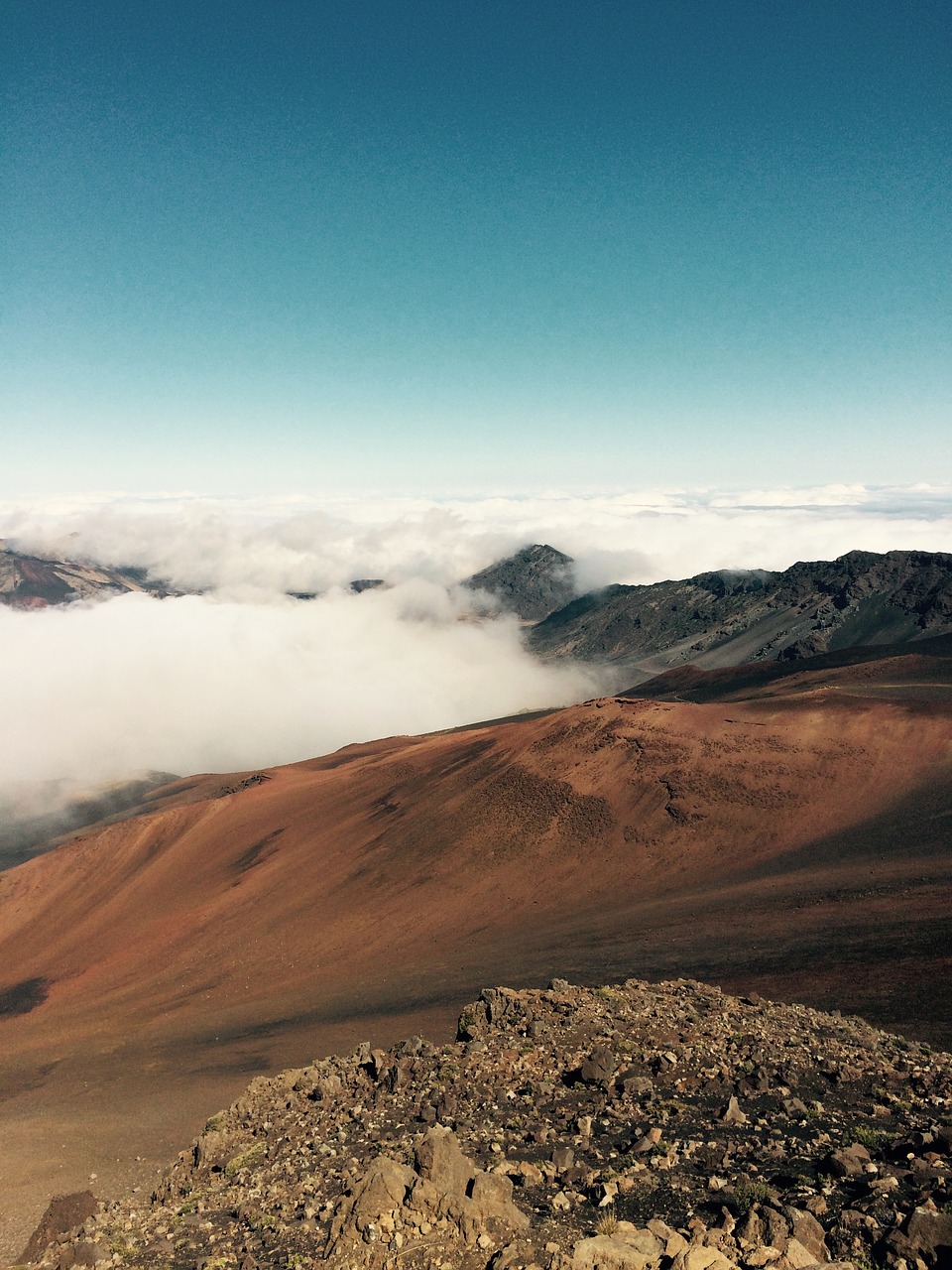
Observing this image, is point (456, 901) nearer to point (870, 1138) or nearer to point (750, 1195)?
point (870, 1138)

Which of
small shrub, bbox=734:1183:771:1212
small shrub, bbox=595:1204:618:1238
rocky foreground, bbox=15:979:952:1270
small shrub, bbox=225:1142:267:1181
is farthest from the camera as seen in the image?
small shrub, bbox=225:1142:267:1181

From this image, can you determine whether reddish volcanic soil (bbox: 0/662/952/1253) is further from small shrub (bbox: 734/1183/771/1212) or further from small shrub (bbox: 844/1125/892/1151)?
small shrub (bbox: 734/1183/771/1212)

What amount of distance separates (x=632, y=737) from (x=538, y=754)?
6.67m

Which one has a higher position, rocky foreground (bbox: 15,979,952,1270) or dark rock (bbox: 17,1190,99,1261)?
rocky foreground (bbox: 15,979,952,1270)

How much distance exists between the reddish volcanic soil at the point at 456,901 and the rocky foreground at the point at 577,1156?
5.61 metres

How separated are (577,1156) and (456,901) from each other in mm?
30681

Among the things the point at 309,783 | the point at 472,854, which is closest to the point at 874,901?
the point at 472,854

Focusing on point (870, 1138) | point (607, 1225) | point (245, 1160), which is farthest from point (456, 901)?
point (607, 1225)

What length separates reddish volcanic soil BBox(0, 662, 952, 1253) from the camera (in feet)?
84.9

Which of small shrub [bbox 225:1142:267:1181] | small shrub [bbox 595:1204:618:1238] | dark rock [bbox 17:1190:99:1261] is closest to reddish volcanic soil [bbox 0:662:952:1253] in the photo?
dark rock [bbox 17:1190:99:1261]

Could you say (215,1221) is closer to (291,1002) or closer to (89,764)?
(291,1002)

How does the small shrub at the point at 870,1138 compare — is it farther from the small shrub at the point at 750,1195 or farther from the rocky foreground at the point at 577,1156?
the small shrub at the point at 750,1195

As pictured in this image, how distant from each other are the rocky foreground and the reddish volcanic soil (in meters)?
5.61

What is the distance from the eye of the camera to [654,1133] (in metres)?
12.1
